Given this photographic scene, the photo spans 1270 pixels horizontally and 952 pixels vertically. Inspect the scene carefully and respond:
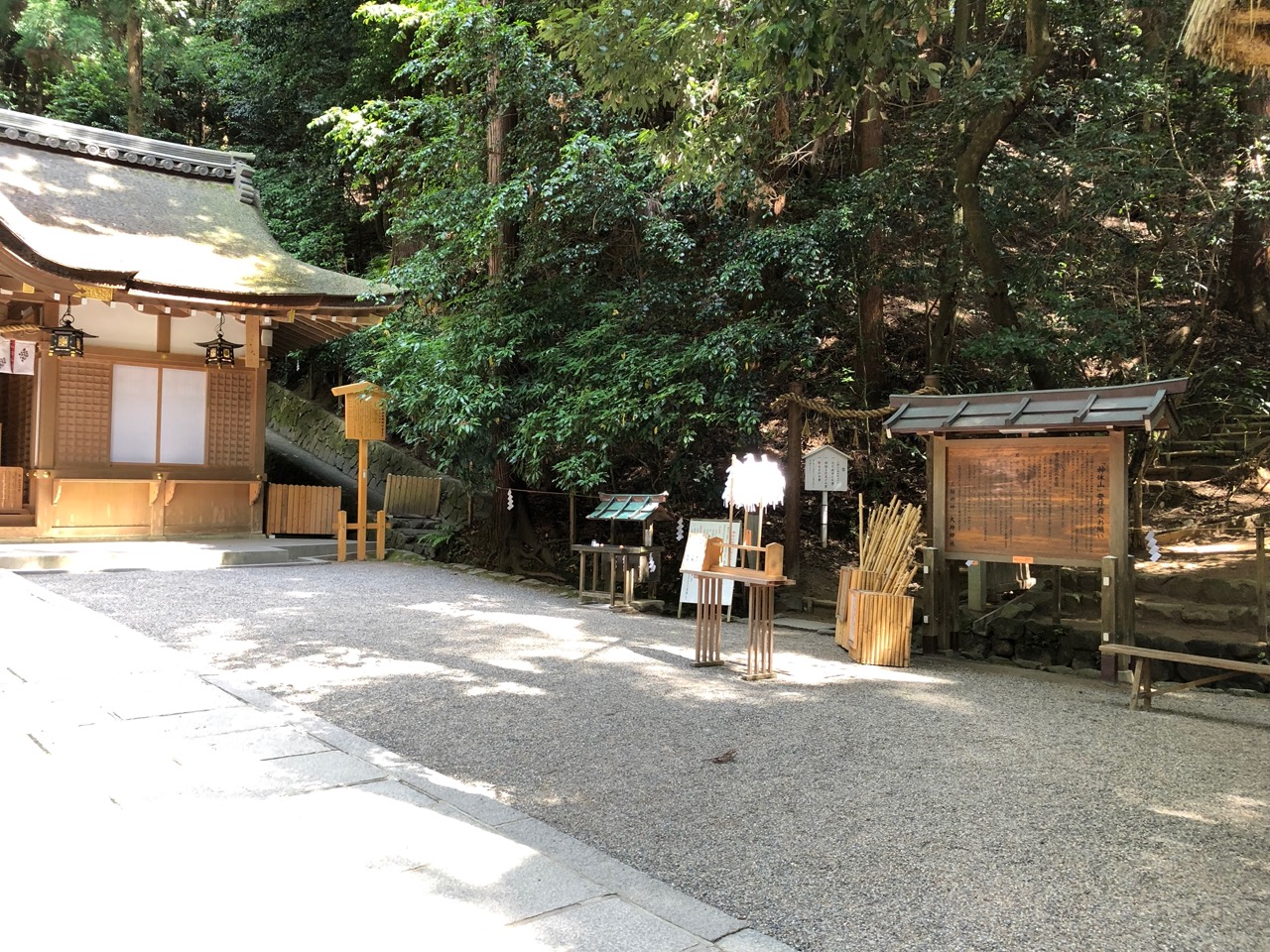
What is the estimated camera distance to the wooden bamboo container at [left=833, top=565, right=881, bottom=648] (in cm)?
712

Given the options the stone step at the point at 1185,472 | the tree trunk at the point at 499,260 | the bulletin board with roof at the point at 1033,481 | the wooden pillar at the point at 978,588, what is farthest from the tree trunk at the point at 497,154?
the stone step at the point at 1185,472

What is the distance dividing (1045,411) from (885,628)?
205 cm

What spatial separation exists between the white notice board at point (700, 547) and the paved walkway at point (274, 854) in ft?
14.6

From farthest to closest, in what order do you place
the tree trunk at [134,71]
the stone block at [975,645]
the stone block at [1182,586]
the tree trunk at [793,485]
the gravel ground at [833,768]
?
the tree trunk at [134,71], the tree trunk at [793,485], the stone block at [1182,586], the stone block at [975,645], the gravel ground at [833,768]

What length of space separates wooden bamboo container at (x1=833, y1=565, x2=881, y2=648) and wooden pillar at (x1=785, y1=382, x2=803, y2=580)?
1.43 meters

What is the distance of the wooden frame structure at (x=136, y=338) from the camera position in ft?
37.6

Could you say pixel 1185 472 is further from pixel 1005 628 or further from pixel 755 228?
pixel 755 228

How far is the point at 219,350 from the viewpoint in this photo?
41.4 ft

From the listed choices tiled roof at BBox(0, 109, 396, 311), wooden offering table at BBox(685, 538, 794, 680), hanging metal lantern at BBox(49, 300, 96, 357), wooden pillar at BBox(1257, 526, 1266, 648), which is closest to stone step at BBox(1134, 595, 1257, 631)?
wooden pillar at BBox(1257, 526, 1266, 648)

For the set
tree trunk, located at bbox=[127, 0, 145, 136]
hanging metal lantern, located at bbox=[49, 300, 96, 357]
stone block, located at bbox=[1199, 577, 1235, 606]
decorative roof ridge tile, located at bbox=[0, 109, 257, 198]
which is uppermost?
tree trunk, located at bbox=[127, 0, 145, 136]

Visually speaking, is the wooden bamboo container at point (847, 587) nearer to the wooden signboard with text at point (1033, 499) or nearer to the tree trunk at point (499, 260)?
the wooden signboard with text at point (1033, 499)

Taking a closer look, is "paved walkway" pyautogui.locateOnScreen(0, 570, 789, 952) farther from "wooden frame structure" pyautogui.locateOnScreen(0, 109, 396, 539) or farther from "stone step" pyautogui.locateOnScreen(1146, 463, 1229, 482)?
"stone step" pyautogui.locateOnScreen(1146, 463, 1229, 482)

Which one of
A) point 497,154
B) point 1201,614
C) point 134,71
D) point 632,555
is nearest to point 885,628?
point 632,555

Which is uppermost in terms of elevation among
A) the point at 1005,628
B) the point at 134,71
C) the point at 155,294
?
the point at 134,71
